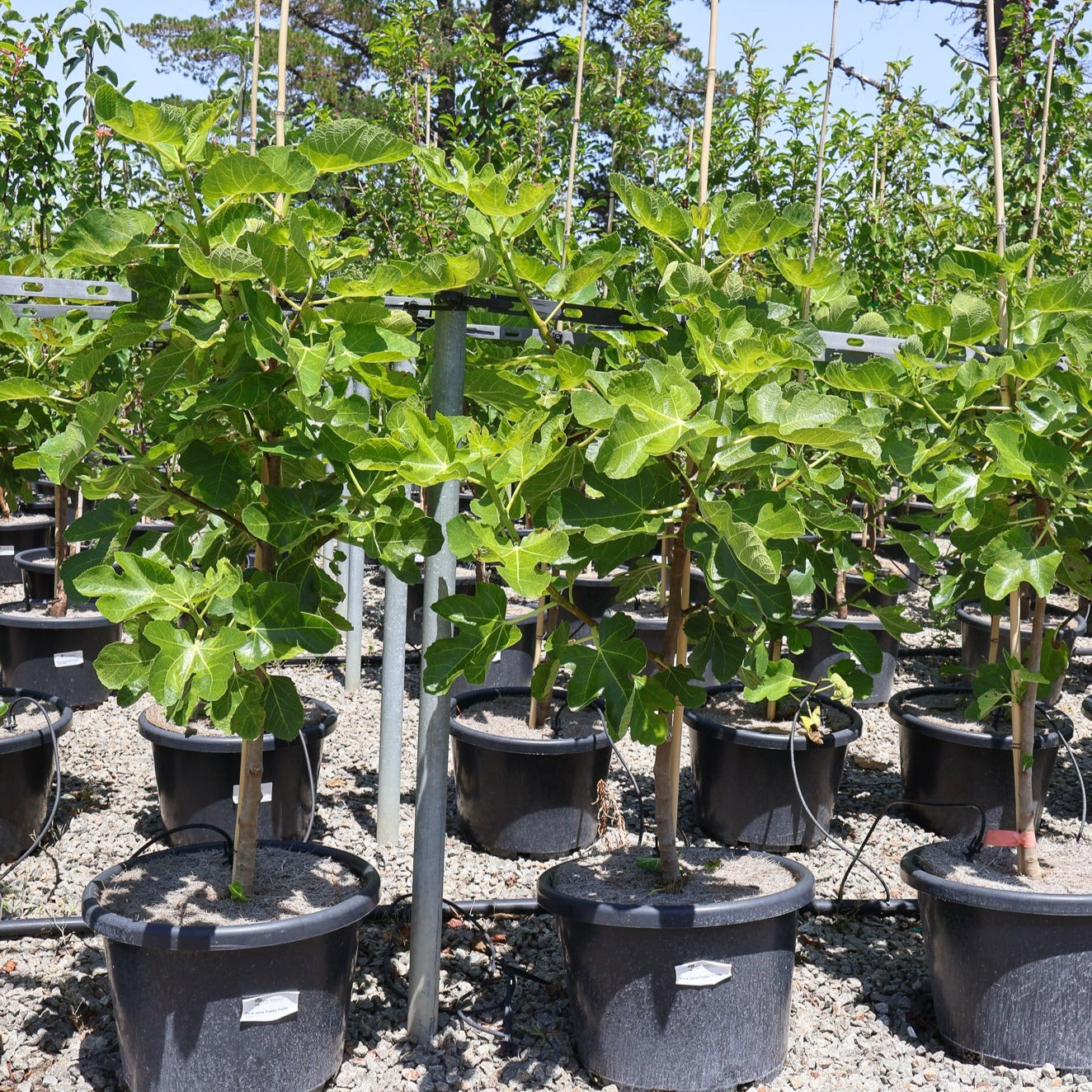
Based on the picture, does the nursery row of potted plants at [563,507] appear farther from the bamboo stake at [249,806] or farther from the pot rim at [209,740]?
the pot rim at [209,740]

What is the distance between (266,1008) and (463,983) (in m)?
0.61

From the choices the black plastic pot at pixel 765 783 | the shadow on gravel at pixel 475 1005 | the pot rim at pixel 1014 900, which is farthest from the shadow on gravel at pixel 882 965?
the shadow on gravel at pixel 475 1005

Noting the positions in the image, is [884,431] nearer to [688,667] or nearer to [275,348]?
[688,667]

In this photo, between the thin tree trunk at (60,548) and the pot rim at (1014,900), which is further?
the thin tree trunk at (60,548)

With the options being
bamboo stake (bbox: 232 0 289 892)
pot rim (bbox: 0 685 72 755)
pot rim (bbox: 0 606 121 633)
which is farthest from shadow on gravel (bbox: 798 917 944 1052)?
pot rim (bbox: 0 606 121 633)

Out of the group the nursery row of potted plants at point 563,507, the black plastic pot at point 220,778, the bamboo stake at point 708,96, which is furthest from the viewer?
the black plastic pot at point 220,778

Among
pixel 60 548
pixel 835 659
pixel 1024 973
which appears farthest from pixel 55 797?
pixel 835 659

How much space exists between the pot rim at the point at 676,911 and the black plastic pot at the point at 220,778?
1.16 metres

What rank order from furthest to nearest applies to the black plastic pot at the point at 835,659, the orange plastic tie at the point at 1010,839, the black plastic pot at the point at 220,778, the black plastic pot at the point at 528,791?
1. the black plastic pot at the point at 835,659
2. the black plastic pot at the point at 528,791
3. the black plastic pot at the point at 220,778
4. the orange plastic tie at the point at 1010,839

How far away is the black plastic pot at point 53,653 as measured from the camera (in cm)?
425

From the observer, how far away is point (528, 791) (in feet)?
10.4

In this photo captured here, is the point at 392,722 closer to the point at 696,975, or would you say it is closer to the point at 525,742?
the point at 525,742

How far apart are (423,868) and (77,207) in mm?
3811

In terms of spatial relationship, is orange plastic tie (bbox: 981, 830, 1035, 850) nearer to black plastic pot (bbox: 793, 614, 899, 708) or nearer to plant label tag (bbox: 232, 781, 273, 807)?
plant label tag (bbox: 232, 781, 273, 807)
